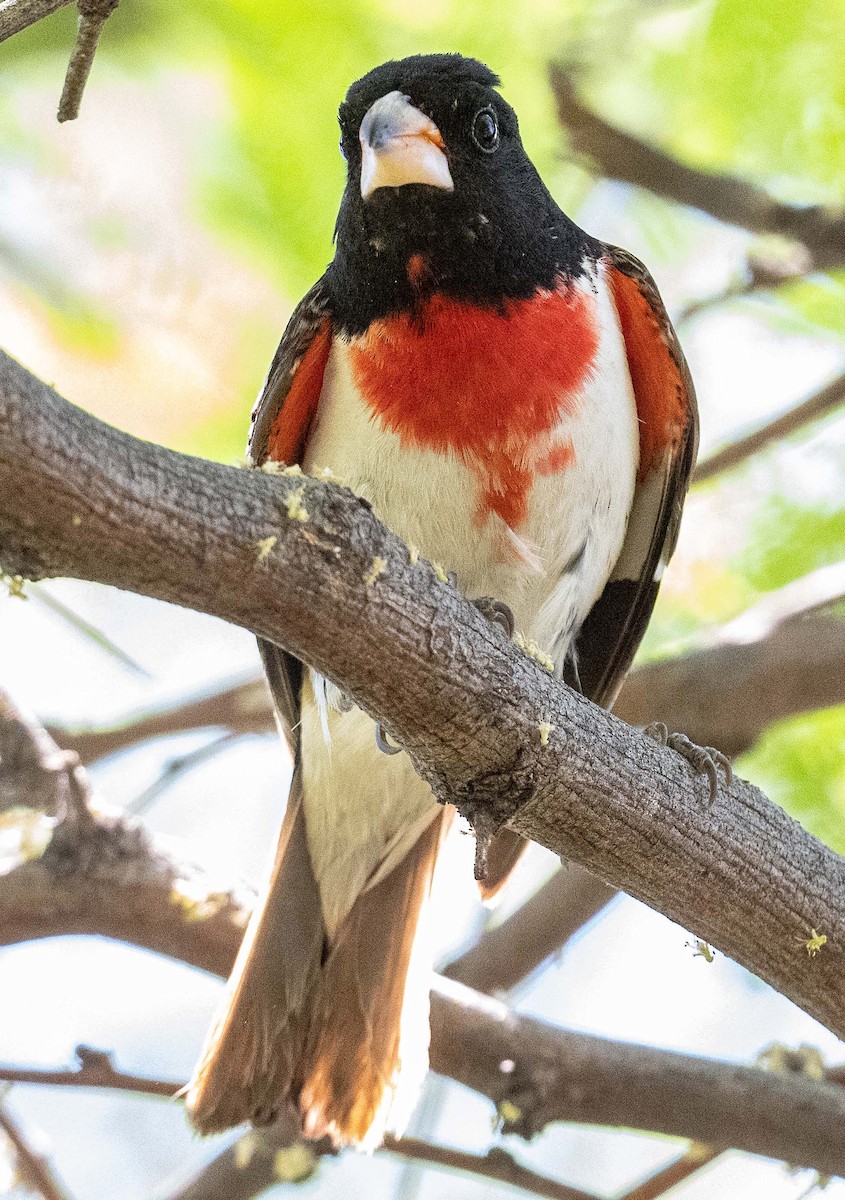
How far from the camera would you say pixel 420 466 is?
10.4 ft

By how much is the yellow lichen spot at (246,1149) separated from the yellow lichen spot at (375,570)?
2.15m

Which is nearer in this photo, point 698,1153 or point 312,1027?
point 698,1153

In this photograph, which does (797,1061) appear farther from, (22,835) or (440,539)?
(22,835)

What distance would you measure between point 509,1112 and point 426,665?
1.62m

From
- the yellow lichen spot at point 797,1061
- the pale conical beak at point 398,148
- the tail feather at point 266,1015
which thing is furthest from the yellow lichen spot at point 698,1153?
the pale conical beak at point 398,148

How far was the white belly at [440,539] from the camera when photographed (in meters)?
3.22

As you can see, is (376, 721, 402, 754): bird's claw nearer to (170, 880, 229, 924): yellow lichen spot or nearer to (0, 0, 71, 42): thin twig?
(170, 880, 229, 924): yellow lichen spot

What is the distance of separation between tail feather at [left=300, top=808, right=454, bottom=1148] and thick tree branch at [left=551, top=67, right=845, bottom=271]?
239 centimetres

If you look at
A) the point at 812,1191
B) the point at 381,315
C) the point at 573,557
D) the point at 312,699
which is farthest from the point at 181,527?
the point at 812,1191

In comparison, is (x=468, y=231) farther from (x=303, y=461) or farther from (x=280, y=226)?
(x=280, y=226)

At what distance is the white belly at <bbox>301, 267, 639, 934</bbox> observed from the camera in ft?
10.6

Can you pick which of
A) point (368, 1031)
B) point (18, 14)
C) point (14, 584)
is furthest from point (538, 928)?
point (18, 14)

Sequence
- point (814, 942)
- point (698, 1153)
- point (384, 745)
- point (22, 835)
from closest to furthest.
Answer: point (814, 942) < point (698, 1153) < point (384, 745) < point (22, 835)

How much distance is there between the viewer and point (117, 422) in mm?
4168
